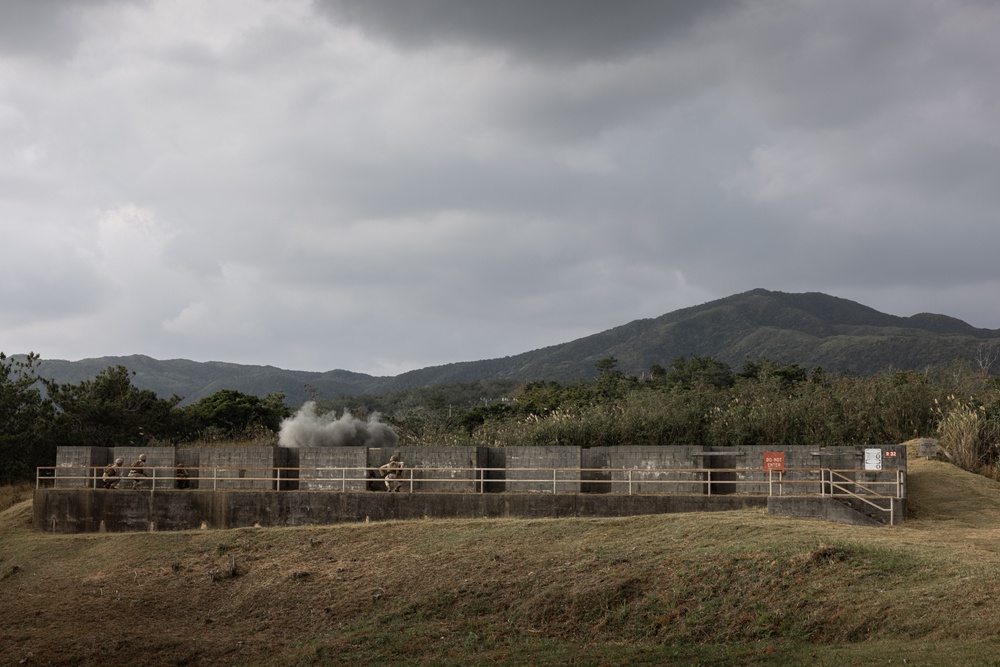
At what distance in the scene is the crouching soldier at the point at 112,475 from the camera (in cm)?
3284

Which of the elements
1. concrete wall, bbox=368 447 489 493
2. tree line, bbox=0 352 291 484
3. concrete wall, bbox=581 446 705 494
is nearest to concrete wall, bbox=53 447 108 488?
tree line, bbox=0 352 291 484

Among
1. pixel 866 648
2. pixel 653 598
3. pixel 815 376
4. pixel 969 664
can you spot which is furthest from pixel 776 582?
pixel 815 376

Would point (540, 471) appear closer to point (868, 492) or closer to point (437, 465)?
point (437, 465)

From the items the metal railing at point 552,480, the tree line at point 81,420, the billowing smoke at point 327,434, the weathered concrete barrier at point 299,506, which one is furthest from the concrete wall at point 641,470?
the tree line at point 81,420

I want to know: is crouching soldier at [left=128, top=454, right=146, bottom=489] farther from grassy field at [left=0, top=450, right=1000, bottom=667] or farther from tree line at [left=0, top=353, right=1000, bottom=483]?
tree line at [left=0, top=353, right=1000, bottom=483]

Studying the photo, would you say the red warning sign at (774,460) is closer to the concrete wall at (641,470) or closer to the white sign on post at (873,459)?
the concrete wall at (641,470)

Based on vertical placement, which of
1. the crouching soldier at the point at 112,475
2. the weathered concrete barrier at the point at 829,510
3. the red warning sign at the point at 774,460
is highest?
the red warning sign at the point at 774,460

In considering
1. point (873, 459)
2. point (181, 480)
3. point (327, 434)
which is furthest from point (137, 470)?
point (873, 459)

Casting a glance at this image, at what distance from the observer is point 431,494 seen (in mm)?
29125

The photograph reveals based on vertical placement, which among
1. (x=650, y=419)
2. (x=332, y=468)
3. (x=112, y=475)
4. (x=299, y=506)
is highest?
(x=650, y=419)

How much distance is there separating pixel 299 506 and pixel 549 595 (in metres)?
12.9

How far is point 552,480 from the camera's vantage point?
96.8 feet

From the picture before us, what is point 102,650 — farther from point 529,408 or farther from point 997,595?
point 529,408

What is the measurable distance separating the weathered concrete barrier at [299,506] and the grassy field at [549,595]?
1.52 m
